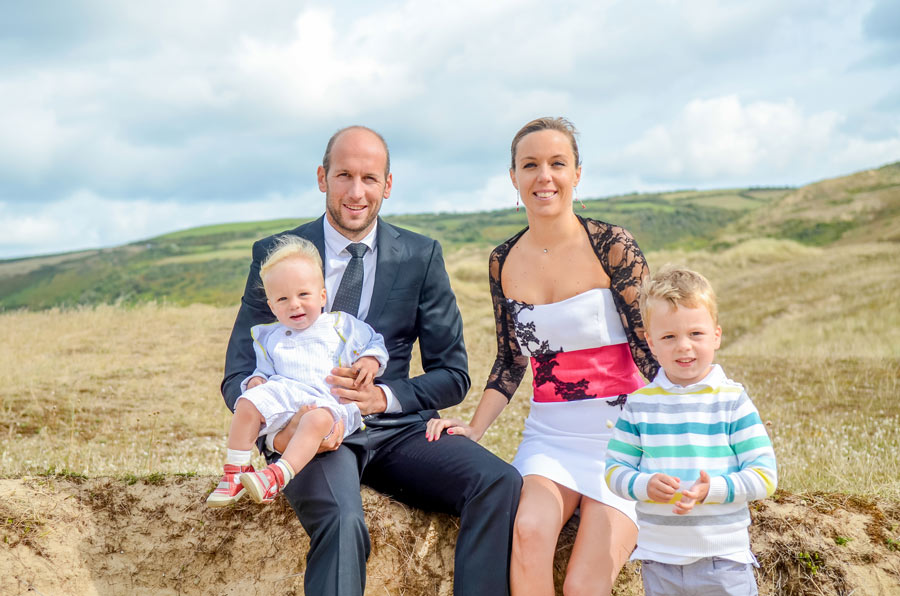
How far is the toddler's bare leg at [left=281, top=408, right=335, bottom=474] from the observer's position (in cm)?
369

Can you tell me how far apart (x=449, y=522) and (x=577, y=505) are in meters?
0.99

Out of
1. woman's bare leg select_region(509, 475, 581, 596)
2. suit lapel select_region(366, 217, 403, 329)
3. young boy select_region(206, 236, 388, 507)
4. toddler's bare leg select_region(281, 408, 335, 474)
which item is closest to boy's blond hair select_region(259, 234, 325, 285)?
young boy select_region(206, 236, 388, 507)

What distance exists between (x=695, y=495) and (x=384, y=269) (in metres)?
2.41

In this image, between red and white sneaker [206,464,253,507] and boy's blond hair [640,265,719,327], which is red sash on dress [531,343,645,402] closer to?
boy's blond hair [640,265,719,327]

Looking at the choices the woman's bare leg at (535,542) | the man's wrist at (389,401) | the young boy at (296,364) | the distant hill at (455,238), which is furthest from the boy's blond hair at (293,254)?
the distant hill at (455,238)

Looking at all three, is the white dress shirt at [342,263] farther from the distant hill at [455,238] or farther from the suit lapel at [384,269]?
the distant hill at [455,238]

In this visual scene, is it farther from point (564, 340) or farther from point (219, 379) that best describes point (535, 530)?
point (219, 379)

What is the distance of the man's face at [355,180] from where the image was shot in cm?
444

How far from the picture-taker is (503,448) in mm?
8992

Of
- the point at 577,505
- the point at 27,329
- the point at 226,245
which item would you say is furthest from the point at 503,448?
the point at 226,245

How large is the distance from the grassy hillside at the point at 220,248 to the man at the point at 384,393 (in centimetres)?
3701

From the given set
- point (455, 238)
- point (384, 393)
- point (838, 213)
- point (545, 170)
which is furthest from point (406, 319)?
A: point (455, 238)

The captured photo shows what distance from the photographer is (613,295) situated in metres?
4.18

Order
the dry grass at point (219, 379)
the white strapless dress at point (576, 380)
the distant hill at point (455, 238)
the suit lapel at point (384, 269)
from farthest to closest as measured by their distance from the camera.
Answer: the distant hill at point (455, 238) → the dry grass at point (219, 379) → the suit lapel at point (384, 269) → the white strapless dress at point (576, 380)
